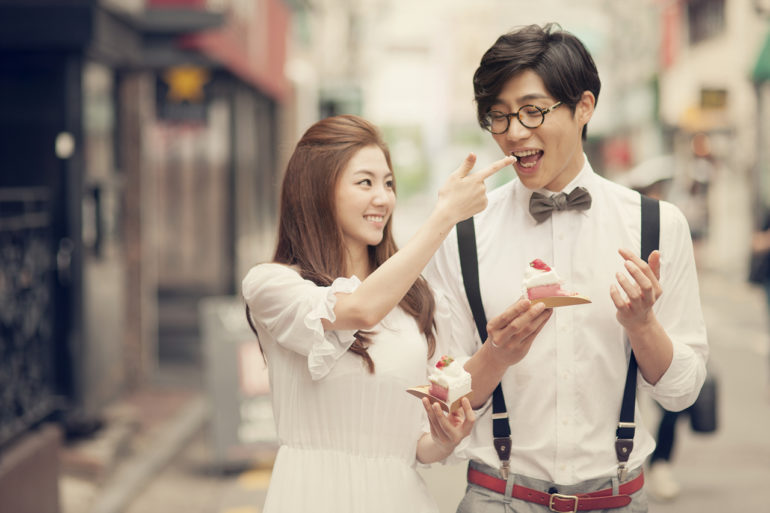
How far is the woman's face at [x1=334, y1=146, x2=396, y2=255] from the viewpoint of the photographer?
299 cm

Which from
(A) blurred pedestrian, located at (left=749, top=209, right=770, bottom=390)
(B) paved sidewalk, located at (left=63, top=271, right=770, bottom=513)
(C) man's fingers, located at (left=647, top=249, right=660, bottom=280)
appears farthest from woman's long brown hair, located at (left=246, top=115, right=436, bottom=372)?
(A) blurred pedestrian, located at (left=749, top=209, right=770, bottom=390)

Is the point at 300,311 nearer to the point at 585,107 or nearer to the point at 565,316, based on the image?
the point at 565,316

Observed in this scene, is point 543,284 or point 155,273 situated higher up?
point 543,284

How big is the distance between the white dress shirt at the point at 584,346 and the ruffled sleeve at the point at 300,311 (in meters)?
0.45

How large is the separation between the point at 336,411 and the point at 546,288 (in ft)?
2.33

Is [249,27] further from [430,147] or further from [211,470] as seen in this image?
[430,147]

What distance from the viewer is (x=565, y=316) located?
2922 millimetres

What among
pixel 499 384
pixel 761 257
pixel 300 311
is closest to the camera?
pixel 300 311

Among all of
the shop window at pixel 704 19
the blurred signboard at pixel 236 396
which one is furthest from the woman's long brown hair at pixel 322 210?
the shop window at pixel 704 19

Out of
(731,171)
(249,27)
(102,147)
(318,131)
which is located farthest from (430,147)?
(318,131)

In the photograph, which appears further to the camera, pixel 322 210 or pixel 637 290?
pixel 322 210

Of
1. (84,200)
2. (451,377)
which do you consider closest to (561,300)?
(451,377)

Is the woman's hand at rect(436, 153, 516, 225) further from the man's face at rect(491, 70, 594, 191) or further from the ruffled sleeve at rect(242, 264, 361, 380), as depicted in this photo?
the ruffled sleeve at rect(242, 264, 361, 380)

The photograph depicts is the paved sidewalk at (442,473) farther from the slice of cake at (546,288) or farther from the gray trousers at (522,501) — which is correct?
the slice of cake at (546,288)
